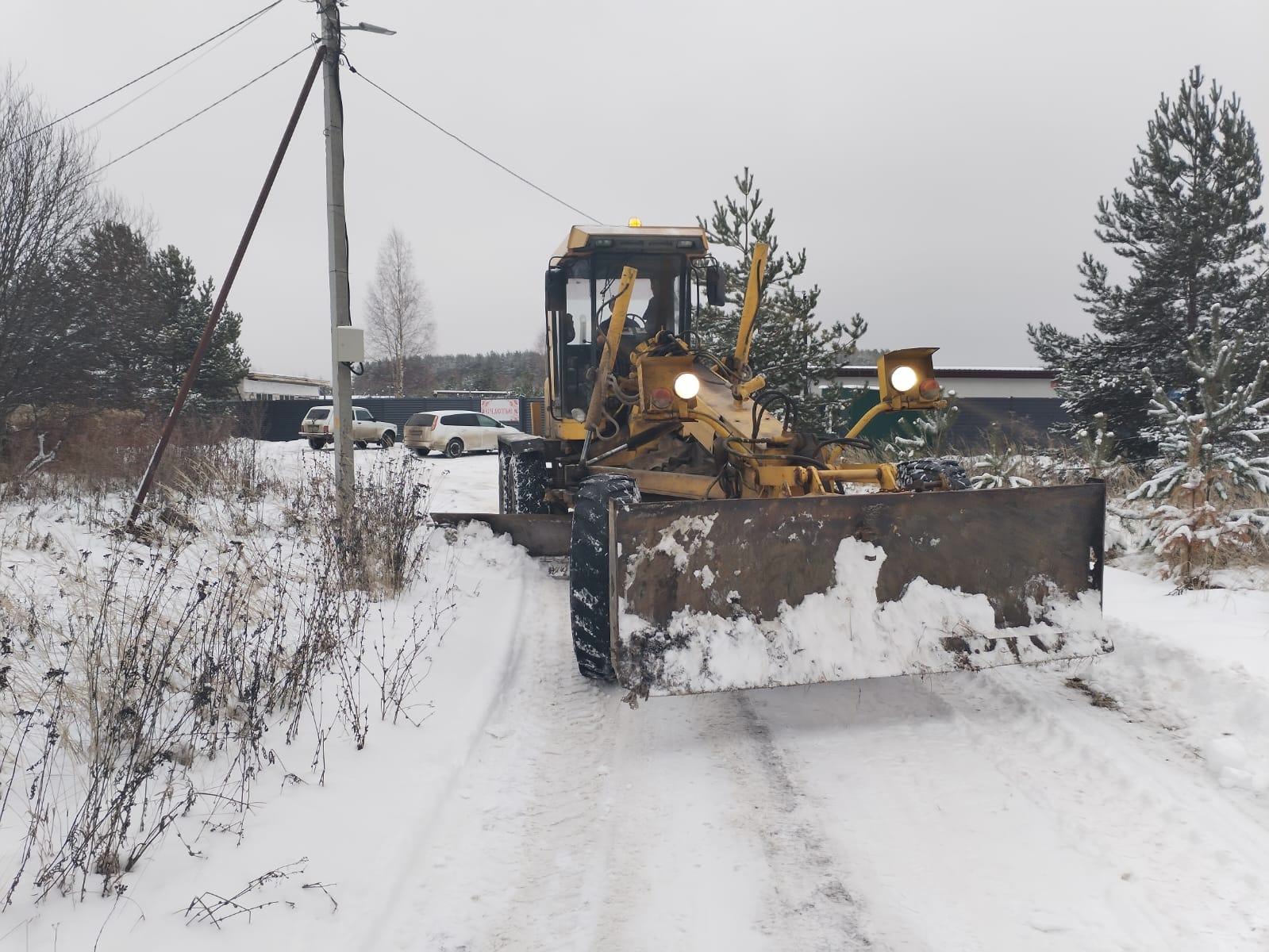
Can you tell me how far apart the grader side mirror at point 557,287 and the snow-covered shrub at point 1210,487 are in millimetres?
5403

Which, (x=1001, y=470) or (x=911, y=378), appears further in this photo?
(x=1001, y=470)

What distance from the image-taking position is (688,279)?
7.79m

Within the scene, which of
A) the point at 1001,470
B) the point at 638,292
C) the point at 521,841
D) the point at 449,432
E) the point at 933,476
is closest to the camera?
the point at 521,841

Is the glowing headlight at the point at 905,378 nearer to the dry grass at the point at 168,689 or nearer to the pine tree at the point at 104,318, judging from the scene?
the dry grass at the point at 168,689

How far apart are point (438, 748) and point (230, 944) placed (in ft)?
4.84

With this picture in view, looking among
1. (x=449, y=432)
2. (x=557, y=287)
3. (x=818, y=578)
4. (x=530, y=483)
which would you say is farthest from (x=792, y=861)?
(x=449, y=432)

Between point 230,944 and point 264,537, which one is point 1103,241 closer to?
point 264,537

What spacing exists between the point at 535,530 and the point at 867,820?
17.1 feet

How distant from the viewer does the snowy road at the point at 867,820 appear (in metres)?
2.57

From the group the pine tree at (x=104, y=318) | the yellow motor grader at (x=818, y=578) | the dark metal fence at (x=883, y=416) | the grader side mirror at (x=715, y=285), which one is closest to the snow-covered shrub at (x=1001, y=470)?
the dark metal fence at (x=883, y=416)

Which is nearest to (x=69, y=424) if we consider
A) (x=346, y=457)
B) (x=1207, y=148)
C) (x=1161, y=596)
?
(x=346, y=457)

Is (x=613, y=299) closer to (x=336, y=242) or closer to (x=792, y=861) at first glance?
(x=336, y=242)

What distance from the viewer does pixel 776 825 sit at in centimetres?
320

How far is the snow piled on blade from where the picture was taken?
399 cm
